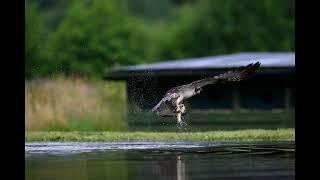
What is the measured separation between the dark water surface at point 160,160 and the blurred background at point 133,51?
421 cm

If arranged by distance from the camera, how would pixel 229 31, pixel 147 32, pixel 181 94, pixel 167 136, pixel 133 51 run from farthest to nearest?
pixel 147 32 → pixel 229 31 → pixel 133 51 → pixel 181 94 → pixel 167 136

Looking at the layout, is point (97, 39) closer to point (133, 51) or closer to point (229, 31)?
point (133, 51)

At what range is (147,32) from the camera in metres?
47.4

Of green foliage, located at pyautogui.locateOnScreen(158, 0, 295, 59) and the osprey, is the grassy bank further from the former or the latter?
green foliage, located at pyautogui.locateOnScreen(158, 0, 295, 59)

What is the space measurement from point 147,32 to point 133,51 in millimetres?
6109

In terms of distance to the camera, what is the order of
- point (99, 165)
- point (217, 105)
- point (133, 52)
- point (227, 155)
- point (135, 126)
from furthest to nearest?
point (133, 52) → point (217, 105) → point (135, 126) → point (227, 155) → point (99, 165)

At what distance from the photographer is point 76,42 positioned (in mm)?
41781

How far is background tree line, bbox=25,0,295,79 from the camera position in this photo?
40.3m

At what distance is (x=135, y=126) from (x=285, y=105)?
577cm

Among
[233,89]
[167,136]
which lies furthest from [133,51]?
[167,136]

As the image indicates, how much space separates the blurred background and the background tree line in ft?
0.18

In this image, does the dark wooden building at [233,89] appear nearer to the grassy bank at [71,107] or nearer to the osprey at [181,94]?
the grassy bank at [71,107]
